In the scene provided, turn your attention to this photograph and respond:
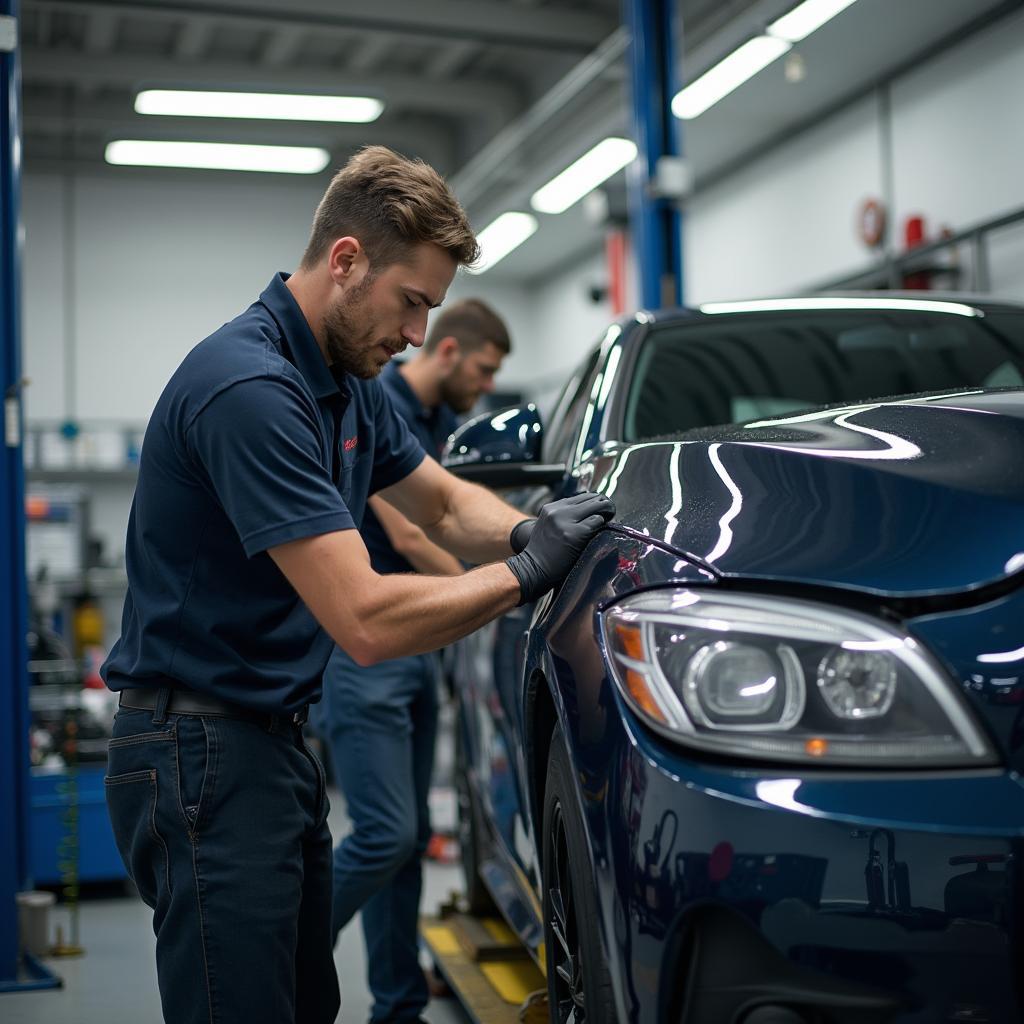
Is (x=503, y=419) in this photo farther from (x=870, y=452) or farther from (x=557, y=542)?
(x=870, y=452)

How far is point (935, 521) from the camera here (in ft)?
4.32

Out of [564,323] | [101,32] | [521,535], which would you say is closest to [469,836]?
[521,535]

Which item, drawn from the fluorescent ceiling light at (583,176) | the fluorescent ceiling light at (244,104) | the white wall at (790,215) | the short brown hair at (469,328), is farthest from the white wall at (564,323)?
the short brown hair at (469,328)

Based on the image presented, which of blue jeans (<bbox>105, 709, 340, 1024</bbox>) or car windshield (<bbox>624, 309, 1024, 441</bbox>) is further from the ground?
car windshield (<bbox>624, 309, 1024, 441</bbox>)

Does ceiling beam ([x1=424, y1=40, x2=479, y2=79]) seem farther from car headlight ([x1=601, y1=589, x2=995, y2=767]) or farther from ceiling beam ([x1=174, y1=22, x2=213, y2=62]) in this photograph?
car headlight ([x1=601, y1=589, x2=995, y2=767])

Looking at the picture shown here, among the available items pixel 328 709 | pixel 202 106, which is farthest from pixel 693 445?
pixel 202 106

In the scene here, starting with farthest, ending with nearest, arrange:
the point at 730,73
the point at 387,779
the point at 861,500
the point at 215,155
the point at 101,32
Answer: the point at 215,155 < the point at 101,32 < the point at 730,73 < the point at 387,779 < the point at 861,500

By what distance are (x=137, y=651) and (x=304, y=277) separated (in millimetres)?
602

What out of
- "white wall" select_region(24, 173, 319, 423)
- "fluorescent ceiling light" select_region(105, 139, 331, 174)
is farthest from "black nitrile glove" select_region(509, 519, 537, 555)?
"white wall" select_region(24, 173, 319, 423)

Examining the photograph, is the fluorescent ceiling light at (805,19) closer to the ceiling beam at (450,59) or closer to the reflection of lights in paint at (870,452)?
the ceiling beam at (450,59)

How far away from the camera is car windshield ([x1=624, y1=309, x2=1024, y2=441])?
2623 millimetres

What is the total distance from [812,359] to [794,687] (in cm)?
172

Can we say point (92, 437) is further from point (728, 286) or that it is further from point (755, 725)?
point (755, 725)

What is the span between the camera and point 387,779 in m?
2.92
